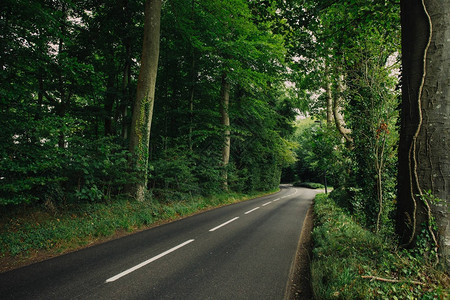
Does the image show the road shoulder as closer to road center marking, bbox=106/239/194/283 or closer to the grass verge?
road center marking, bbox=106/239/194/283

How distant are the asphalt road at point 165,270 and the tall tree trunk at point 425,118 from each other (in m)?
2.42

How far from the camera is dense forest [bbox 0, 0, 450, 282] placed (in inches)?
104

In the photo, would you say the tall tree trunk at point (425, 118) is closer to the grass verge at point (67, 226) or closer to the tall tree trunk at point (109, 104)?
the grass verge at point (67, 226)

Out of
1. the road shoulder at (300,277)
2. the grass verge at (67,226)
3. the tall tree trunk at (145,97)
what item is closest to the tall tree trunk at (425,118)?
the road shoulder at (300,277)

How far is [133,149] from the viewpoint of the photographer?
814cm

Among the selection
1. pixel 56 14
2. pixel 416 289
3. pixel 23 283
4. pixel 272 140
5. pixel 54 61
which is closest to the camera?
pixel 416 289

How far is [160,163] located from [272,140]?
11.0 m

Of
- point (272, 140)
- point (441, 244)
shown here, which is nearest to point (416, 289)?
point (441, 244)

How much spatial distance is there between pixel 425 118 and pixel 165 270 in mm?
4846

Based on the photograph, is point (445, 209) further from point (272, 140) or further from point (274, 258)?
point (272, 140)

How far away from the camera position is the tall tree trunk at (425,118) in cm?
251

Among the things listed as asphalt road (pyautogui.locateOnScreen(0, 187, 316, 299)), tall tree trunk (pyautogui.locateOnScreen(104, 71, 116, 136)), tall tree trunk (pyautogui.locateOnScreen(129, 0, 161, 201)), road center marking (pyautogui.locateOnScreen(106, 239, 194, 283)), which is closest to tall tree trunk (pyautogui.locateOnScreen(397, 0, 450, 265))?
asphalt road (pyautogui.locateOnScreen(0, 187, 316, 299))

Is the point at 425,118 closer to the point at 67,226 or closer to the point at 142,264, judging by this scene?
the point at 142,264

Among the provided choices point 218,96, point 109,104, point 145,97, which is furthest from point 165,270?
point 218,96
